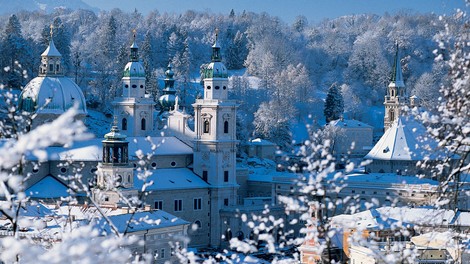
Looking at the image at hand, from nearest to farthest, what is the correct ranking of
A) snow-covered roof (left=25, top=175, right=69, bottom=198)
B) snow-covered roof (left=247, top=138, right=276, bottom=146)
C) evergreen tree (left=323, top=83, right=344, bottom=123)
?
snow-covered roof (left=25, top=175, right=69, bottom=198)
snow-covered roof (left=247, top=138, right=276, bottom=146)
evergreen tree (left=323, top=83, right=344, bottom=123)

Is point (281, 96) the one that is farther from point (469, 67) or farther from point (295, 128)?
point (469, 67)

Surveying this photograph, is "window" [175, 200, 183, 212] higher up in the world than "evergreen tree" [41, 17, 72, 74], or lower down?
lower down

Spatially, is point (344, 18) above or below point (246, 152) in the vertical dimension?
above

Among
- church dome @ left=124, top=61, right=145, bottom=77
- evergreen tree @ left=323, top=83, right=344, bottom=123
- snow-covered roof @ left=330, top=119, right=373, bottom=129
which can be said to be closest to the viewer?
church dome @ left=124, top=61, right=145, bottom=77

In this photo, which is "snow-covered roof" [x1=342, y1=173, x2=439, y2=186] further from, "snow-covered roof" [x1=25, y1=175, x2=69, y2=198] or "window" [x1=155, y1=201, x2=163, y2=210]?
"snow-covered roof" [x1=25, y1=175, x2=69, y2=198]

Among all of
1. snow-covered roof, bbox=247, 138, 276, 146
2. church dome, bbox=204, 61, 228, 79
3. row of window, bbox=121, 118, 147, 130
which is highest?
church dome, bbox=204, 61, 228, 79

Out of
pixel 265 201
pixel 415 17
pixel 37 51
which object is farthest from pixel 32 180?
pixel 415 17

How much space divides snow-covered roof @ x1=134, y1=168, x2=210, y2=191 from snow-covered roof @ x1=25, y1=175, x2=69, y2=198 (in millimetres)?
4785

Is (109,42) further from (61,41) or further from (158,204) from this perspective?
(158,204)

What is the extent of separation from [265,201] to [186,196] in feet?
23.0

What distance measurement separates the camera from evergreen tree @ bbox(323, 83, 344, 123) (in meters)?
92.8

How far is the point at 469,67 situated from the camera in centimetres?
1236

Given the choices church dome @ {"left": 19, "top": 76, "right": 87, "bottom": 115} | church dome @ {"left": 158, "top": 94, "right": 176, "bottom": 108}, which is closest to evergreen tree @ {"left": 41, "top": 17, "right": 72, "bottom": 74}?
church dome @ {"left": 158, "top": 94, "right": 176, "bottom": 108}

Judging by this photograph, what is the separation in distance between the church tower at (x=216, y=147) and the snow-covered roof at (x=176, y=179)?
513 mm
